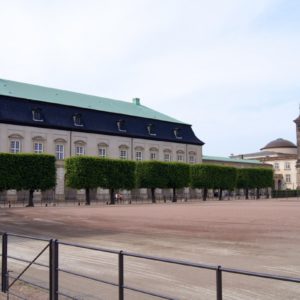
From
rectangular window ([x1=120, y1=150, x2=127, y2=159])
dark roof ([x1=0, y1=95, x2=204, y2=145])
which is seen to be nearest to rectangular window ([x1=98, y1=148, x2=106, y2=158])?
dark roof ([x1=0, y1=95, x2=204, y2=145])

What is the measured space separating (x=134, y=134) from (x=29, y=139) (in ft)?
59.2

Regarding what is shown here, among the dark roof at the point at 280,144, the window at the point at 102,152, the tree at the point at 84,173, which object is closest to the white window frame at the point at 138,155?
the window at the point at 102,152

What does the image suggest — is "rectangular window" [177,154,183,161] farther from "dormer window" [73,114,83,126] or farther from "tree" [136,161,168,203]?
"dormer window" [73,114,83,126]

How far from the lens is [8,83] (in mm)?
60531

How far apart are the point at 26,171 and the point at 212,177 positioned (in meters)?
30.2

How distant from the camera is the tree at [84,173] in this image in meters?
50.0

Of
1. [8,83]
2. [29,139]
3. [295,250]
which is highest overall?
[8,83]

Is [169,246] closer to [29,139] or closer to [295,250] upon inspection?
[295,250]

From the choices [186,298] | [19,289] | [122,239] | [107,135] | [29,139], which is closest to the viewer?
[186,298]

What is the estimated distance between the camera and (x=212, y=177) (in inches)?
2621

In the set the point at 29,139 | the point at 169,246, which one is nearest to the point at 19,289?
the point at 169,246

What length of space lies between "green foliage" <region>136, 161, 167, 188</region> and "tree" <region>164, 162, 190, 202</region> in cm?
148

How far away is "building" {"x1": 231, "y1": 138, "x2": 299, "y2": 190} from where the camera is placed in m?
112

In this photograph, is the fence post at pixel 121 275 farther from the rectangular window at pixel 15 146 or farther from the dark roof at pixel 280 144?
the dark roof at pixel 280 144
